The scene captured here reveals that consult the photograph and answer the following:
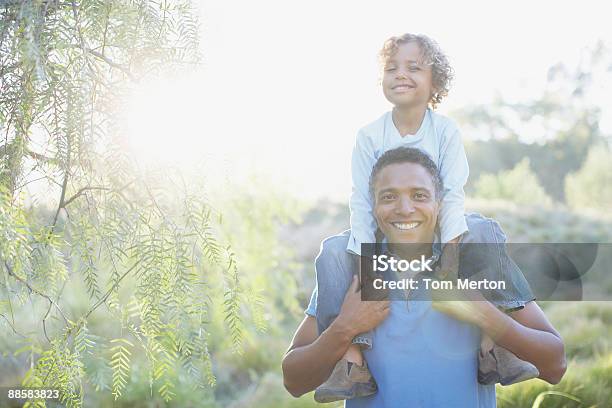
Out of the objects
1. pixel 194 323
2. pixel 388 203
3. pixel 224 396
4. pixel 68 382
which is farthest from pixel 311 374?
pixel 224 396

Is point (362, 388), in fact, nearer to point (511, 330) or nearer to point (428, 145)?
point (511, 330)

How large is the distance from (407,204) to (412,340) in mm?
379

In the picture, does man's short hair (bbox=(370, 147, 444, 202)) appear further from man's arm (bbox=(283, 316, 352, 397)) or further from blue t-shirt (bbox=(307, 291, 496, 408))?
man's arm (bbox=(283, 316, 352, 397))

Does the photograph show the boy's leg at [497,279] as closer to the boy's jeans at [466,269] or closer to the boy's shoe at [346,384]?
the boy's jeans at [466,269]

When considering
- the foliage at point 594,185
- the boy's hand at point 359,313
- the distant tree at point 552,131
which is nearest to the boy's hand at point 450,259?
the boy's hand at point 359,313

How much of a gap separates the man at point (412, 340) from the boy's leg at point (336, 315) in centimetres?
2

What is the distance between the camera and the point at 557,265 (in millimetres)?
9516

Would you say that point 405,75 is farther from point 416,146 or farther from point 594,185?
point 594,185

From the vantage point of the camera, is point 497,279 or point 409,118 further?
point 409,118

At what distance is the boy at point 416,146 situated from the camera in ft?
6.66

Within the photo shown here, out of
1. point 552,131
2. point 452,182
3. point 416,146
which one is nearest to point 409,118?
point 416,146

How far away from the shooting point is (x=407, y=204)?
197cm

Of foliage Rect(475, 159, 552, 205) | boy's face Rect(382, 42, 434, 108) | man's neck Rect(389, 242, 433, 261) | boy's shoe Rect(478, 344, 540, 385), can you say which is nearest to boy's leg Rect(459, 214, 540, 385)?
boy's shoe Rect(478, 344, 540, 385)

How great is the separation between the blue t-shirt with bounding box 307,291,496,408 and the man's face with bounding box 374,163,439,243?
0.18 meters
